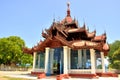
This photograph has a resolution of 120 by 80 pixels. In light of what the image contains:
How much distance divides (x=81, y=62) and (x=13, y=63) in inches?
1390

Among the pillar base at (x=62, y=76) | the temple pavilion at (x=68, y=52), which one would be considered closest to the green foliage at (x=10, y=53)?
the temple pavilion at (x=68, y=52)

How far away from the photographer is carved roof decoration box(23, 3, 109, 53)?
21.6m

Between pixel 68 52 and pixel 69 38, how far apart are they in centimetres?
325

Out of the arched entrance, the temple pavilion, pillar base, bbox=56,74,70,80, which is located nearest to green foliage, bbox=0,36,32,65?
the temple pavilion

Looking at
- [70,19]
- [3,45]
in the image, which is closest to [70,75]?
[70,19]

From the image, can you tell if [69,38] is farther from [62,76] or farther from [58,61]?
[62,76]

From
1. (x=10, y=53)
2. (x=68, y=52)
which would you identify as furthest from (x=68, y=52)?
(x=10, y=53)

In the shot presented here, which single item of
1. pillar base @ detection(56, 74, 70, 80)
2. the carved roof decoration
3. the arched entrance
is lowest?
pillar base @ detection(56, 74, 70, 80)

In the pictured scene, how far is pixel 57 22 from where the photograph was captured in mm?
25344

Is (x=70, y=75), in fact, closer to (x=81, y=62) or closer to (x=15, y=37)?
(x=81, y=62)

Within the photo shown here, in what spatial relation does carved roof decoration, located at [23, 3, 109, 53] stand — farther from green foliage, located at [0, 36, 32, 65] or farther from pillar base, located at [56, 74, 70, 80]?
green foliage, located at [0, 36, 32, 65]

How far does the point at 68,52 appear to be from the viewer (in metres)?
22.2

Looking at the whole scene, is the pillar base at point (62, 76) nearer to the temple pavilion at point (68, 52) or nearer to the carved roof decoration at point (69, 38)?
the temple pavilion at point (68, 52)

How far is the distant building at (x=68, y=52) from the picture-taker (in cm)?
2131
